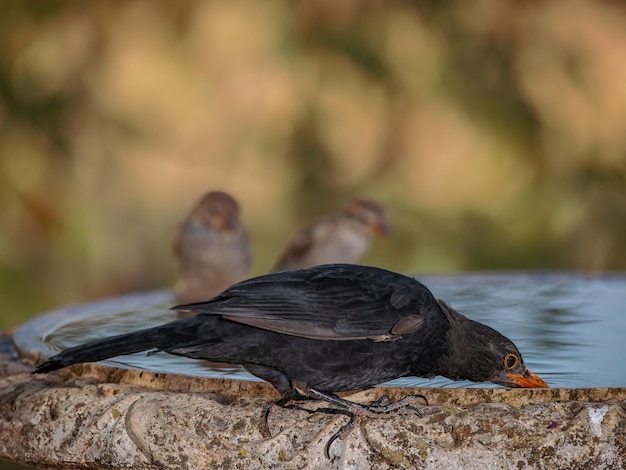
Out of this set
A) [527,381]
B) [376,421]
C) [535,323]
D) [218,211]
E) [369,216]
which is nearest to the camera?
[376,421]

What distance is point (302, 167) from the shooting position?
286 inches

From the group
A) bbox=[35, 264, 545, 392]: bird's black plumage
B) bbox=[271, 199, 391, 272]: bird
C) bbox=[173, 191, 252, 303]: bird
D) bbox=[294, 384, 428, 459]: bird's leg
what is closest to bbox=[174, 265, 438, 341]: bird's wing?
bbox=[35, 264, 545, 392]: bird's black plumage

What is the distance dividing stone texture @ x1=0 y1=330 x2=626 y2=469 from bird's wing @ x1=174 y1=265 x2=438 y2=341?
148mm

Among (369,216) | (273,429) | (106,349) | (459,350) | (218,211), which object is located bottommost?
(273,429)

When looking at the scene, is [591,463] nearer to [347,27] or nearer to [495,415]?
[495,415]

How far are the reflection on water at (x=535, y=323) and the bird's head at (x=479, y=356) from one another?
0.04 metres

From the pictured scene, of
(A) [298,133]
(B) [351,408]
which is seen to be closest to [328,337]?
(B) [351,408]

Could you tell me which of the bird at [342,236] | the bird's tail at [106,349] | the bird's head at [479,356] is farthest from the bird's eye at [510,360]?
the bird at [342,236]

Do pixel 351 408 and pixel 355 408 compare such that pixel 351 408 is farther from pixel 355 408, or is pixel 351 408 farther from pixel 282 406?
pixel 282 406

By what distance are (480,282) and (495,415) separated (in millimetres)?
1862

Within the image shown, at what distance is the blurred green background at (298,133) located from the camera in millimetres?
7020

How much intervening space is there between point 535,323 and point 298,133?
4097 millimetres

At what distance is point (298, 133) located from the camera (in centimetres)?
727

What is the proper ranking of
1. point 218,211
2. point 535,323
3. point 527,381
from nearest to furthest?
1. point 527,381
2. point 535,323
3. point 218,211
